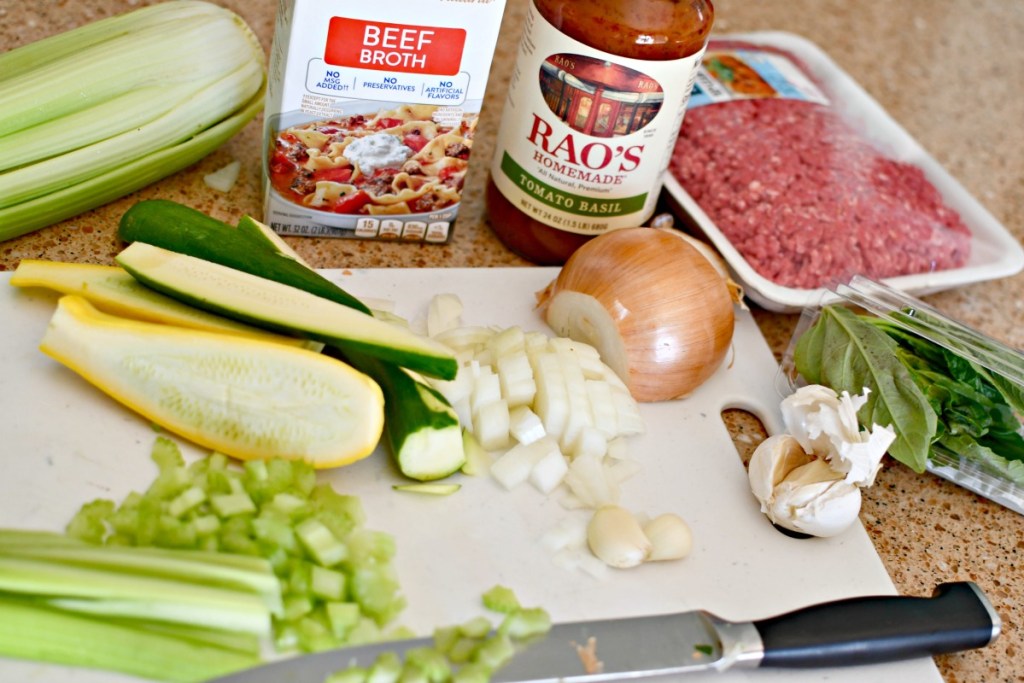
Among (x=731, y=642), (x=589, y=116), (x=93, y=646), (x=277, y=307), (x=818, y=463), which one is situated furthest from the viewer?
(x=589, y=116)

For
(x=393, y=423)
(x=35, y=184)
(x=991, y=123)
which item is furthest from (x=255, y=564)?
(x=991, y=123)

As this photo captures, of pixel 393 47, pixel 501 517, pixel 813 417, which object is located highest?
pixel 393 47

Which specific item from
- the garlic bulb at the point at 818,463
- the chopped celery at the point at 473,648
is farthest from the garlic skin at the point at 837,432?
the chopped celery at the point at 473,648

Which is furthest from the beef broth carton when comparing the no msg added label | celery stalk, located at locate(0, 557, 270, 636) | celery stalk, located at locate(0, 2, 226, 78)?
celery stalk, located at locate(0, 557, 270, 636)

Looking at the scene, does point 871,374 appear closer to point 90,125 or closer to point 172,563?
point 172,563

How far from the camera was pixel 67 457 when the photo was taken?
120 cm

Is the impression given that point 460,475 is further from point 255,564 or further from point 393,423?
point 255,564

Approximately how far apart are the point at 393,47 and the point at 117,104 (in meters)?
0.42

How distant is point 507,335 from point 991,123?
5.44 ft

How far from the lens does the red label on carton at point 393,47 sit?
54.2 inches

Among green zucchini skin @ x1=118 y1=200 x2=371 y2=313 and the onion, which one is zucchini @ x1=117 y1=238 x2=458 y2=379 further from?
the onion

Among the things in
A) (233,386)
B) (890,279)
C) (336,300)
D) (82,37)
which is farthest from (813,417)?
(82,37)

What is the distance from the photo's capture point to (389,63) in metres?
1.42

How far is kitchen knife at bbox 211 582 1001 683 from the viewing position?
1063mm
